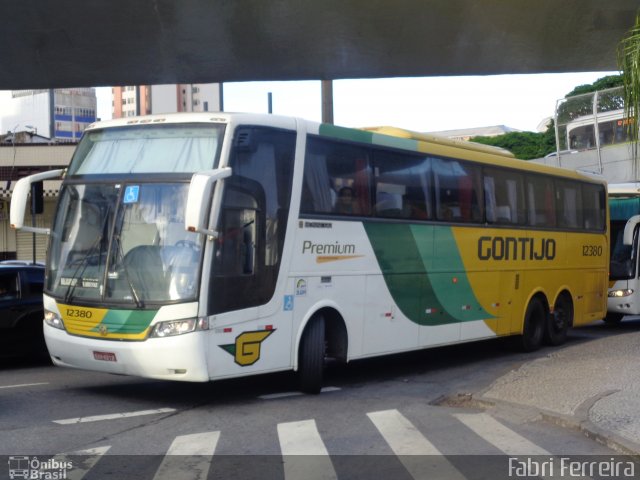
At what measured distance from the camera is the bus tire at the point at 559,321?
1691 cm

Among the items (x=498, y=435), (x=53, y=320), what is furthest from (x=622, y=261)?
(x=53, y=320)

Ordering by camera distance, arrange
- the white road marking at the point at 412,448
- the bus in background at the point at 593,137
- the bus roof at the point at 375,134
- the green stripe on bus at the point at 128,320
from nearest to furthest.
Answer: the white road marking at the point at 412,448 → the green stripe on bus at the point at 128,320 → the bus roof at the point at 375,134 → the bus in background at the point at 593,137

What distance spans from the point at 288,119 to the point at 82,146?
103 inches

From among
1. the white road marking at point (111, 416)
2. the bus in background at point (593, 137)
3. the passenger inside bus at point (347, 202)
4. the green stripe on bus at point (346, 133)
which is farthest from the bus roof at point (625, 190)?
the white road marking at point (111, 416)

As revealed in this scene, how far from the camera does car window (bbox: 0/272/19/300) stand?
1299 cm

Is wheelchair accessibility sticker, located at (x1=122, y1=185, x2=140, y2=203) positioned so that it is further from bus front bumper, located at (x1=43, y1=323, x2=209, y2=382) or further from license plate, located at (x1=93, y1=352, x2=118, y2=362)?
license plate, located at (x1=93, y1=352, x2=118, y2=362)

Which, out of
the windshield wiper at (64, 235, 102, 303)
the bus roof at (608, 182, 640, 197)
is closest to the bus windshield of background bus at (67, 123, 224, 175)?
the windshield wiper at (64, 235, 102, 303)

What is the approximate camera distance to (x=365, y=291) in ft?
39.3

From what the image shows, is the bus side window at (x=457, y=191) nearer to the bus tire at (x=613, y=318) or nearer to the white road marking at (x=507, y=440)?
the white road marking at (x=507, y=440)

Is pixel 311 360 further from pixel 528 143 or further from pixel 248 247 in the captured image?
pixel 528 143

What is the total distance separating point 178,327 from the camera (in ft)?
31.0

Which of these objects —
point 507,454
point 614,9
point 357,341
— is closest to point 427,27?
point 614,9

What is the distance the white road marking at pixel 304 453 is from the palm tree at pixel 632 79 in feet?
14.8

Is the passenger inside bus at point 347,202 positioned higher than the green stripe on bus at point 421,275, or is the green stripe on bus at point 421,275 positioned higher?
the passenger inside bus at point 347,202
